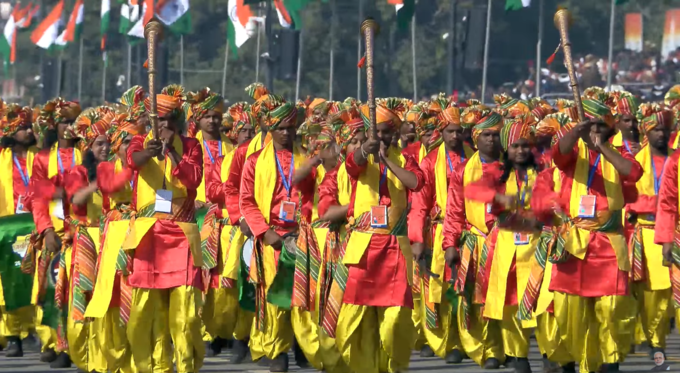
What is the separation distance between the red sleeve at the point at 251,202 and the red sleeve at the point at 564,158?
214cm

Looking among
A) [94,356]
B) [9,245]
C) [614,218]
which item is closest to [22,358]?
[9,245]

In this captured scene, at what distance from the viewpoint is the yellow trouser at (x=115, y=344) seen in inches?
504

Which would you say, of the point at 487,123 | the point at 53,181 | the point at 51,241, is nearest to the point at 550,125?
the point at 487,123

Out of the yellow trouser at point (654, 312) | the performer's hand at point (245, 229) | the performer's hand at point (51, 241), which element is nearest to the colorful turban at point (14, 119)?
the performer's hand at point (51, 241)

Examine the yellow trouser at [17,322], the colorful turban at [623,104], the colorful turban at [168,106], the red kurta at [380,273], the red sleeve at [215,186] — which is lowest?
the yellow trouser at [17,322]

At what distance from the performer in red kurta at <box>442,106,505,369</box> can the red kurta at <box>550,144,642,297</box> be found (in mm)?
1163

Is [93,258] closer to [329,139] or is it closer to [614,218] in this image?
[329,139]

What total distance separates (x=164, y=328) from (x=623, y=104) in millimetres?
5335

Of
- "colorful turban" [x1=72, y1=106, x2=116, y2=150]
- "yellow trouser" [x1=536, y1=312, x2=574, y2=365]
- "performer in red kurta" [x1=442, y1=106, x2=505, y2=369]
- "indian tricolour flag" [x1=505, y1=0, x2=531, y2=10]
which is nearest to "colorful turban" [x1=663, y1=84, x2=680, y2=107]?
"performer in red kurta" [x1=442, y1=106, x2=505, y2=369]

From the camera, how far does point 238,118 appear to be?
17.7m

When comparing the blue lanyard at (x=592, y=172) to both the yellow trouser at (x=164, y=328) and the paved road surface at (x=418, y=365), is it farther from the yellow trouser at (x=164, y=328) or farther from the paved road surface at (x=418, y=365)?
the yellow trouser at (x=164, y=328)

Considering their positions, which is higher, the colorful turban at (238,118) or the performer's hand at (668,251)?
the colorful turban at (238,118)

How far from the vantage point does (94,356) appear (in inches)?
517

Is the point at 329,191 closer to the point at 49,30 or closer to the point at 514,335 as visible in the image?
the point at 514,335
